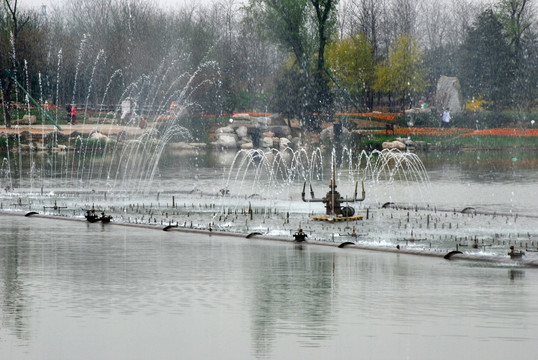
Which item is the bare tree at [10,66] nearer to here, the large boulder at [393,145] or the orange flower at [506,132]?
the large boulder at [393,145]

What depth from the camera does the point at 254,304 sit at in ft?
48.0

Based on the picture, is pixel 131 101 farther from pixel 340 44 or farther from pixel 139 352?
pixel 139 352

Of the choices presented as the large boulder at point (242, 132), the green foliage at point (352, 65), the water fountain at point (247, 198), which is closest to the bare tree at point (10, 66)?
the water fountain at point (247, 198)

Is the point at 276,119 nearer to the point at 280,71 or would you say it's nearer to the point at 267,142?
the point at 267,142

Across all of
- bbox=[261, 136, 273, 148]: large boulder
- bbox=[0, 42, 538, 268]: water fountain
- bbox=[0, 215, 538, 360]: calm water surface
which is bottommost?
bbox=[0, 215, 538, 360]: calm water surface

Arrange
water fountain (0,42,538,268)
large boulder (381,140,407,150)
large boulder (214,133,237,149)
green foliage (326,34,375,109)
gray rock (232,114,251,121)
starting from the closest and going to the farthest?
water fountain (0,42,538,268) → large boulder (381,140,407,150) → large boulder (214,133,237,149) → gray rock (232,114,251,121) → green foliage (326,34,375,109)

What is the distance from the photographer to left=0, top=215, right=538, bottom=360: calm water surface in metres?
12.0

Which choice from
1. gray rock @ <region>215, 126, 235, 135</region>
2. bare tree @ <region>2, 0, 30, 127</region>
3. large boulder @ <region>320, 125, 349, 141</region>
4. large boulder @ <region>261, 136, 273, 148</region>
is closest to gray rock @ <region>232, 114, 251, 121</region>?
gray rock @ <region>215, 126, 235, 135</region>

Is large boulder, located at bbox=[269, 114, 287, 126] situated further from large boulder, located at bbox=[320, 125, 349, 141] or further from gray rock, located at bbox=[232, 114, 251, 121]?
large boulder, located at bbox=[320, 125, 349, 141]

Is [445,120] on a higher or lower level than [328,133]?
higher

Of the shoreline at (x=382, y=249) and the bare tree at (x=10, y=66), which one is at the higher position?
the bare tree at (x=10, y=66)

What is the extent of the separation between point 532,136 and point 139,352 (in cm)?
6635

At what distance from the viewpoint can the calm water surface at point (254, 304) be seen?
471 inches

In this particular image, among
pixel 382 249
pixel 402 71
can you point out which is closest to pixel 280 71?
pixel 402 71
